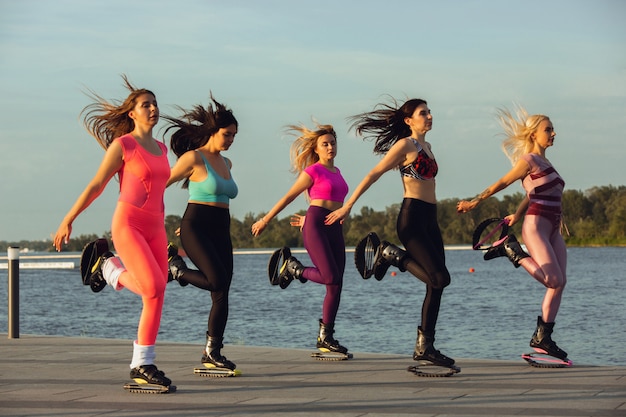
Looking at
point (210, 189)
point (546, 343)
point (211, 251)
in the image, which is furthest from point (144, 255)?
point (546, 343)

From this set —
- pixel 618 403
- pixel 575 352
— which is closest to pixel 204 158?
pixel 618 403

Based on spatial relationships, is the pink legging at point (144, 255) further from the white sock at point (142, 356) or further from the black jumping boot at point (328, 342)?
the black jumping boot at point (328, 342)

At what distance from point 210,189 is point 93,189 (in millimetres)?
1398

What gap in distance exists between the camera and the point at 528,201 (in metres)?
9.60

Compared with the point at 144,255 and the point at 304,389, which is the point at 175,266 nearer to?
the point at 144,255

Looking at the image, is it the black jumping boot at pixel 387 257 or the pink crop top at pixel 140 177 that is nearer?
the pink crop top at pixel 140 177

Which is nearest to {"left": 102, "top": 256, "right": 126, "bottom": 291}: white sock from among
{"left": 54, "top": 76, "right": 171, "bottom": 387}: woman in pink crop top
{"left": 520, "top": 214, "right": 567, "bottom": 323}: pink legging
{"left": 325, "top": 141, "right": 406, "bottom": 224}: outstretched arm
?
{"left": 54, "top": 76, "right": 171, "bottom": 387}: woman in pink crop top

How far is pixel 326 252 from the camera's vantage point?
399 inches

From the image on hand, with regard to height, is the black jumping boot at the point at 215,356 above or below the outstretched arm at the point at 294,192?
below

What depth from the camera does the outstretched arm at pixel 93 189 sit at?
7.55 m

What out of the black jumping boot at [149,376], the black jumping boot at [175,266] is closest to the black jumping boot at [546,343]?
the black jumping boot at [175,266]

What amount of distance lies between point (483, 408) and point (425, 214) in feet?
7.65

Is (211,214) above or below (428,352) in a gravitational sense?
above

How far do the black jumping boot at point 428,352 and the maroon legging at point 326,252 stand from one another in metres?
1.45
